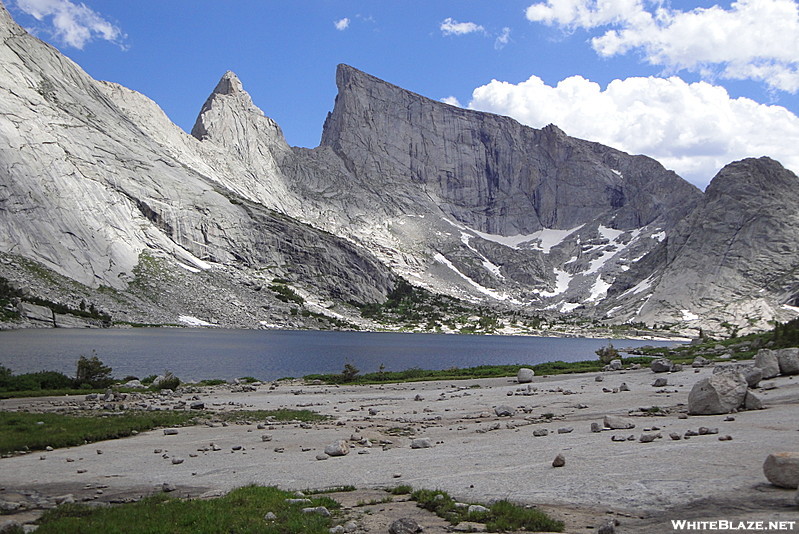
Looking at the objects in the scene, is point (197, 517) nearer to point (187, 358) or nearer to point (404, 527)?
point (404, 527)

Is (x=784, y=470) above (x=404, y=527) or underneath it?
above

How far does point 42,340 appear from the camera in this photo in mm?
90875

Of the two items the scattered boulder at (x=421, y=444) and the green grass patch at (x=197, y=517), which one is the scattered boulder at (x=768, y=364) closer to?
the scattered boulder at (x=421, y=444)

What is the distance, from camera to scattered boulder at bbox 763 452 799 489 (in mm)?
11133

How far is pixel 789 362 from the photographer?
3150 centimetres

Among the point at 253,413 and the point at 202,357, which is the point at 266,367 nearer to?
the point at 202,357

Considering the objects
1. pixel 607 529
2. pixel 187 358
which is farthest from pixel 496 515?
pixel 187 358

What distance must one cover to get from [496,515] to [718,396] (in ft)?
49.2

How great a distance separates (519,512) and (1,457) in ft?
66.4

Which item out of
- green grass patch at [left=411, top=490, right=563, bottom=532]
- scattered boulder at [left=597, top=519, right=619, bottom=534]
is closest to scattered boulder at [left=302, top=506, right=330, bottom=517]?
green grass patch at [left=411, top=490, right=563, bottom=532]

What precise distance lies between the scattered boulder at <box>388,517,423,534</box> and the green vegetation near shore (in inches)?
735

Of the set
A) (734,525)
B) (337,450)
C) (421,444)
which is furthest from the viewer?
(421,444)

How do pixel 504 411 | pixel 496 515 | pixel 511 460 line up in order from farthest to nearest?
pixel 504 411
pixel 511 460
pixel 496 515

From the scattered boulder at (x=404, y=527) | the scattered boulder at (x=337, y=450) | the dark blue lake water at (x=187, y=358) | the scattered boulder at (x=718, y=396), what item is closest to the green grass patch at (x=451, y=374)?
the dark blue lake water at (x=187, y=358)
